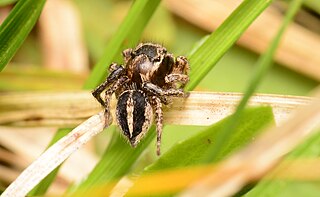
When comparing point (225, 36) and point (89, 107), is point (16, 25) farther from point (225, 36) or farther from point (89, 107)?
point (225, 36)

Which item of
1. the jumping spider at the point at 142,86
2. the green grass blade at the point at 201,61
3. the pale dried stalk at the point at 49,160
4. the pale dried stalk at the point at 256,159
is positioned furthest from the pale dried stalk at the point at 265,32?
the pale dried stalk at the point at 256,159

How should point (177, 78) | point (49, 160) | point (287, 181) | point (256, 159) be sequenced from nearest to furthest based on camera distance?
1. point (256, 159)
2. point (287, 181)
3. point (49, 160)
4. point (177, 78)

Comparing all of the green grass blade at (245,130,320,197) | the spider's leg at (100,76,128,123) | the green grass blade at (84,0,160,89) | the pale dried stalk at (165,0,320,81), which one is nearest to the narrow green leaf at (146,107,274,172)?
the green grass blade at (245,130,320,197)

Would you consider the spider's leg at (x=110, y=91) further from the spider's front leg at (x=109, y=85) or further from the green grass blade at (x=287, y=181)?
the green grass blade at (x=287, y=181)

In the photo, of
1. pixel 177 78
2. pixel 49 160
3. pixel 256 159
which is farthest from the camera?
pixel 177 78

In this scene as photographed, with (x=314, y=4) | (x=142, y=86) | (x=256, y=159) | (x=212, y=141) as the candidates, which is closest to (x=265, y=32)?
(x=314, y=4)

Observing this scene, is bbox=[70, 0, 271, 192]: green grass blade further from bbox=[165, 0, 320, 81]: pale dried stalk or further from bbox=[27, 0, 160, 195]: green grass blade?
bbox=[165, 0, 320, 81]: pale dried stalk
